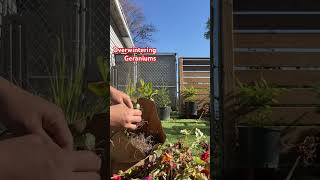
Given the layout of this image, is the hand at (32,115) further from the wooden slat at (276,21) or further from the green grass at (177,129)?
the green grass at (177,129)

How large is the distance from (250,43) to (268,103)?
2.88ft

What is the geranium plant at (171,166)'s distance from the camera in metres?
3.54

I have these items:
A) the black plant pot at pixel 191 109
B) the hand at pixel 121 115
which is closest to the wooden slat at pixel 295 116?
the hand at pixel 121 115

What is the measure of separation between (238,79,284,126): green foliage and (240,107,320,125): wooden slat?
1.53ft

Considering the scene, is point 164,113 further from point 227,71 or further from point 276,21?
point 227,71

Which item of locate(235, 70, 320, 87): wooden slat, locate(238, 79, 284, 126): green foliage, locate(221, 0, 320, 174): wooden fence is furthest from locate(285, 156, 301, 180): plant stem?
locate(235, 70, 320, 87): wooden slat

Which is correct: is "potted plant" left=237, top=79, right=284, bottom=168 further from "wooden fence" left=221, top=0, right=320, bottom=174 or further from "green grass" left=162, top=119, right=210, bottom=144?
"green grass" left=162, top=119, right=210, bottom=144

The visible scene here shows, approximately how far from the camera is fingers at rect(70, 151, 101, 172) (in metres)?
2.68

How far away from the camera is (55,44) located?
2795 millimetres

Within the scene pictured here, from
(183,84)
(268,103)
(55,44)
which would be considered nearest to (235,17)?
(268,103)

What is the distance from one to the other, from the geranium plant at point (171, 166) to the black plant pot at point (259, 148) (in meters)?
0.41

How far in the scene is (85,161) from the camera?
8.96ft

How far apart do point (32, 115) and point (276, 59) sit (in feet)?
10.2

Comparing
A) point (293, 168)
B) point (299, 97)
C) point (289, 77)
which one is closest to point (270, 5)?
point (289, 77)
